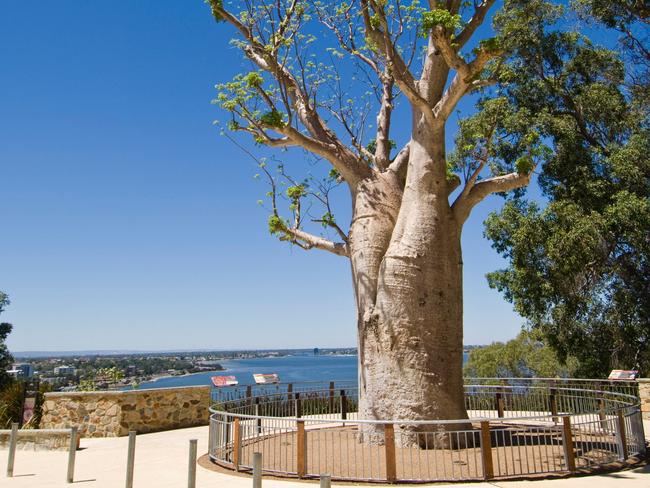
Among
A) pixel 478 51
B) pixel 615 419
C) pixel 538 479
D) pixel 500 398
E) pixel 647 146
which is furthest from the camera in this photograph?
pixel 647 146

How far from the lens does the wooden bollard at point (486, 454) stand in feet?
24.5

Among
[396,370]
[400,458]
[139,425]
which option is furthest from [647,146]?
[139,425]

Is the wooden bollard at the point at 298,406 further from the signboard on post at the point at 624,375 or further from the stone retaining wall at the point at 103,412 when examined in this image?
the signboard on post at the point at 624,375

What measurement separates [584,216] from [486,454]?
11.0m

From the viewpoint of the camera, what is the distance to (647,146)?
1633cm

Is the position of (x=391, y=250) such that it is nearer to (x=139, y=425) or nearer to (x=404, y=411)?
(x=404, y=411)

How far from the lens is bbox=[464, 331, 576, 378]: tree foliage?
128 ft

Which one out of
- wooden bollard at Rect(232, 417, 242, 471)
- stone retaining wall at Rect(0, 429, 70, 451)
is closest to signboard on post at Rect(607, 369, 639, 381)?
wooden bollard at Rect(232, 417, 242, 471)

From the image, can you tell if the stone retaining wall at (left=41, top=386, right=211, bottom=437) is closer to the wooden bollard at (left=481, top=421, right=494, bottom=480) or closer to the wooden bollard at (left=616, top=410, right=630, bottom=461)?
the wooden bollard at (left=481, top=421, right=494, bottom=480)

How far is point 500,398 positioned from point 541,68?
11.7 meters

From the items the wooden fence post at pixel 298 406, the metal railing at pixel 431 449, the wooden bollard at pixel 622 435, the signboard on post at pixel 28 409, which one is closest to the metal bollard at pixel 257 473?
the metal railing at pixel 431 449

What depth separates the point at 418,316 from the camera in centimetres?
993

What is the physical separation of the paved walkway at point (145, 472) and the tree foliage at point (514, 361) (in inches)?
1097

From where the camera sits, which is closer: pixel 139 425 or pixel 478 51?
pixel 478 51
